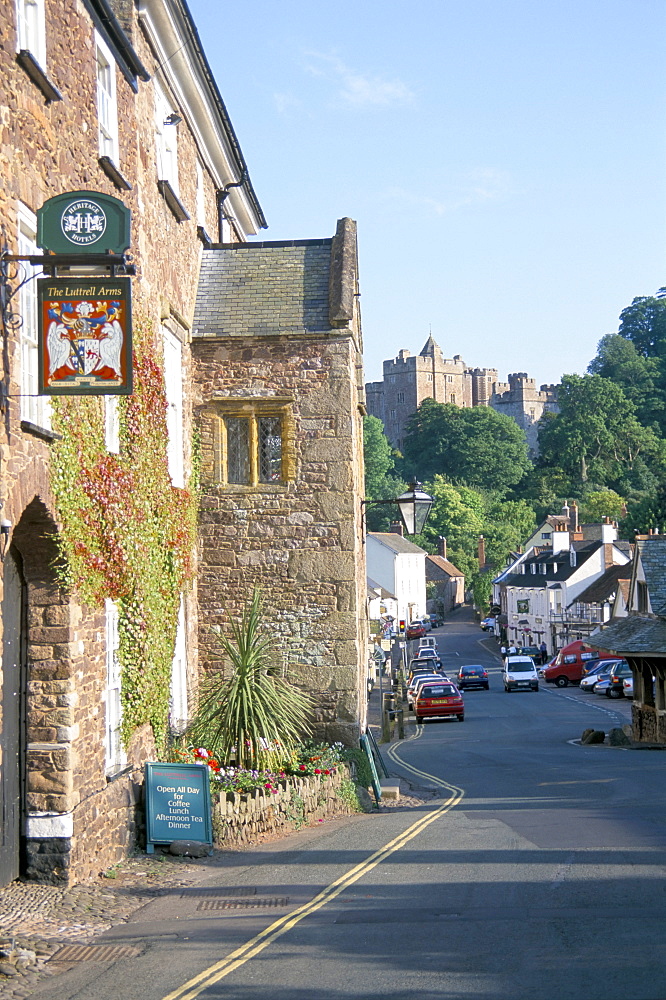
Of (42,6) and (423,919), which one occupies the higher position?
(42,6)

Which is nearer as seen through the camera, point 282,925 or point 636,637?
point 282,925

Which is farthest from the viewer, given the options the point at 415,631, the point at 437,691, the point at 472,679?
the point at 415,631

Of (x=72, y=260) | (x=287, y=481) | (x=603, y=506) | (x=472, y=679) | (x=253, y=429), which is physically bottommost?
(x=472, y=679)

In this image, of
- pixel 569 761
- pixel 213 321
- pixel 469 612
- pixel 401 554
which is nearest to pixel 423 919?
pixel 213 321

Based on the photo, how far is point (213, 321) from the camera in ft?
58.6

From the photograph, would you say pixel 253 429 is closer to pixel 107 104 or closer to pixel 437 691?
pixel 107 104

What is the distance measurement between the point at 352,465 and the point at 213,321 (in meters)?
3.09

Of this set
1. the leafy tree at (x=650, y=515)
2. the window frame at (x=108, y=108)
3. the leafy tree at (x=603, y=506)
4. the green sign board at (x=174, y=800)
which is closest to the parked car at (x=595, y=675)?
the leafy tree at (x=650, y=515)

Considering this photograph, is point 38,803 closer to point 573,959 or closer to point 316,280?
point 573,959

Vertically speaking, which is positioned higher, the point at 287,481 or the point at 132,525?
the point at 287,481

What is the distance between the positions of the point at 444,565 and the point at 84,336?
11253 cm

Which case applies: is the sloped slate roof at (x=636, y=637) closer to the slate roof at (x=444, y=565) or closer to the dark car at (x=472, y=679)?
the dark car at (x=472, y=679)

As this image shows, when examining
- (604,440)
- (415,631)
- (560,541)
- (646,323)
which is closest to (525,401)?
(646,323)

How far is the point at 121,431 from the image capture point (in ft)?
43.4
